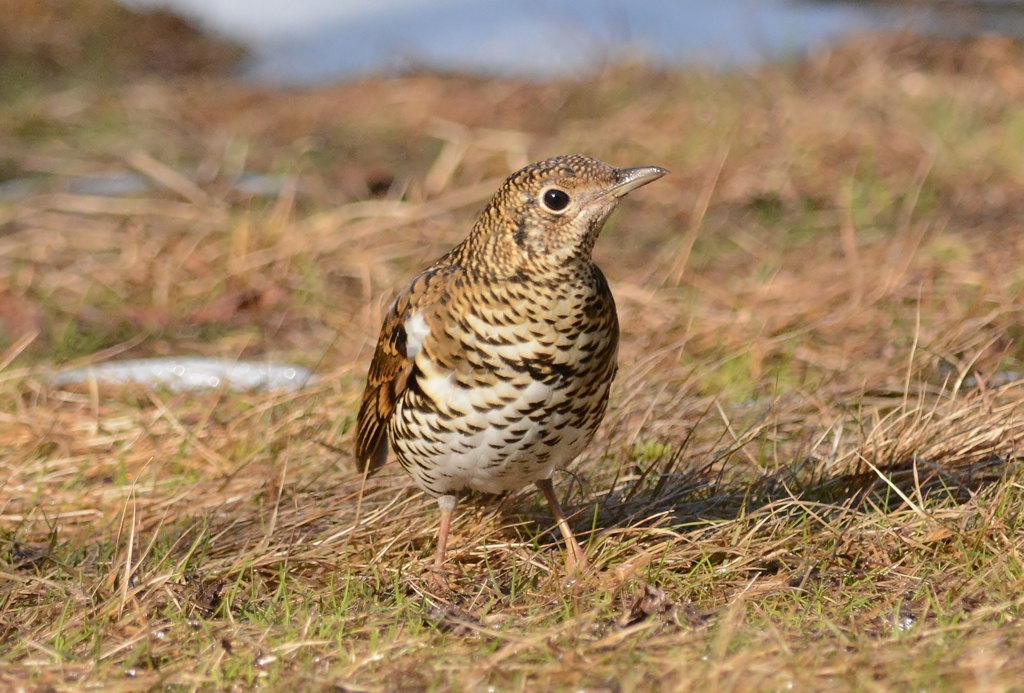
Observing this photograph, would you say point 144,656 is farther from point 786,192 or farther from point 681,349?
point 786,192

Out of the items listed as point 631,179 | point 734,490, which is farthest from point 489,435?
point 734,490

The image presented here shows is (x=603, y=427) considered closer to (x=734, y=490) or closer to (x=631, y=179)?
(x=734, y=490)

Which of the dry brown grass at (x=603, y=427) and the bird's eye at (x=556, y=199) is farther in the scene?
the bird's eye at (x=556, y=199)

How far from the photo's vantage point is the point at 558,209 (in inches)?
125

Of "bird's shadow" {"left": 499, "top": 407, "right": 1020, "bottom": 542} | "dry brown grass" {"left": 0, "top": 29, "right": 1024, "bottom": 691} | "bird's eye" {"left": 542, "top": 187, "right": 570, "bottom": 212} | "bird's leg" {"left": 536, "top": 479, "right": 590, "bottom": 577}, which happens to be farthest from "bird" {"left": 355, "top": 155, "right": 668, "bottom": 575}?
"bird's shadow" {"left": 499, "top": 407, "right": 1020, "bottom": 542}

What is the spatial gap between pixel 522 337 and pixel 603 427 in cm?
132

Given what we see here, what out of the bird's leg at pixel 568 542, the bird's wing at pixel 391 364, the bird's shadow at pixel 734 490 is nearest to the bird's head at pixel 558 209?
the bird's wing at pixel 391 364

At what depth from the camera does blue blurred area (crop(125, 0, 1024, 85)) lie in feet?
32.3

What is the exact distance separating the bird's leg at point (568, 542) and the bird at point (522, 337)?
23 cm

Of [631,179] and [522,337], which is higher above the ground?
[631,179]

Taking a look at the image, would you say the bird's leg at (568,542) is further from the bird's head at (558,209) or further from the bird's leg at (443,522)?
the bird's head at (558,209)

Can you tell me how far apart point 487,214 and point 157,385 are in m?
2.29

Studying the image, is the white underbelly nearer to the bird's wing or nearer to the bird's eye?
the bird's wing

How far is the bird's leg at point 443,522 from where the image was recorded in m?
3.59
